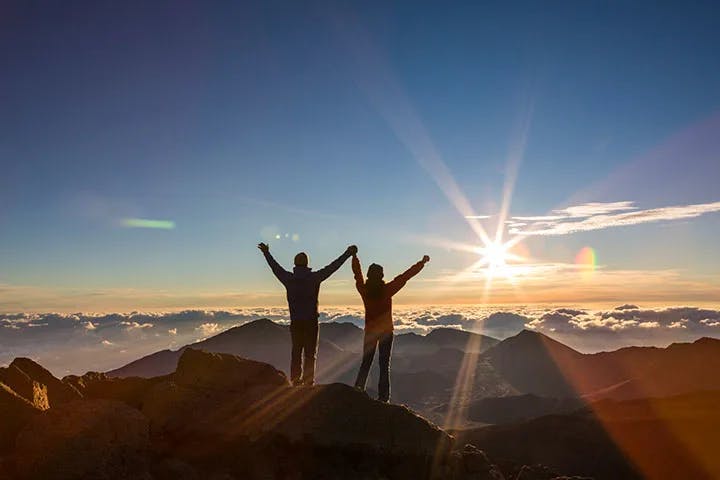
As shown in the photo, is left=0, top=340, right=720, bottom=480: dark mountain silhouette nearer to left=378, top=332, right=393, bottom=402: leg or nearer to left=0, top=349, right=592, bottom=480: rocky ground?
left=0, top=349, right=592, bottom=480: rocky ground

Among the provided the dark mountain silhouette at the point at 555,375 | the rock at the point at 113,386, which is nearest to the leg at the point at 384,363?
the rock at the point at 113,386

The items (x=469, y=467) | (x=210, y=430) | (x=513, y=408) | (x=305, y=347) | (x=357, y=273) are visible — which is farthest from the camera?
(x=513, y=408)

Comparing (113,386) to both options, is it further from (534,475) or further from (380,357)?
(534,475)

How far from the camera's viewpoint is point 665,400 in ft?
201

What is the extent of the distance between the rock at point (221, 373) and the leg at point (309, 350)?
81 centimetres

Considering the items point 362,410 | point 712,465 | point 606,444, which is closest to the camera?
point 362,410

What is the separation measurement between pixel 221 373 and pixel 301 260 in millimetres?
3160

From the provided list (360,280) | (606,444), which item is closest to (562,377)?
(606,444)

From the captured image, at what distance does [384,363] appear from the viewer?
1185cm

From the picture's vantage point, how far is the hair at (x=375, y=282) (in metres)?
11.9

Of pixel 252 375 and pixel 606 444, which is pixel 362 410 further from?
pixel 606 444

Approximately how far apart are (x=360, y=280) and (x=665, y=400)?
63731 mm

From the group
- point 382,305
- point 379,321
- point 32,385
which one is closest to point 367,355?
point 379,321

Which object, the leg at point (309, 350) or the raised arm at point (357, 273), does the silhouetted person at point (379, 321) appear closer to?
the raised arm at point (357, 273)
